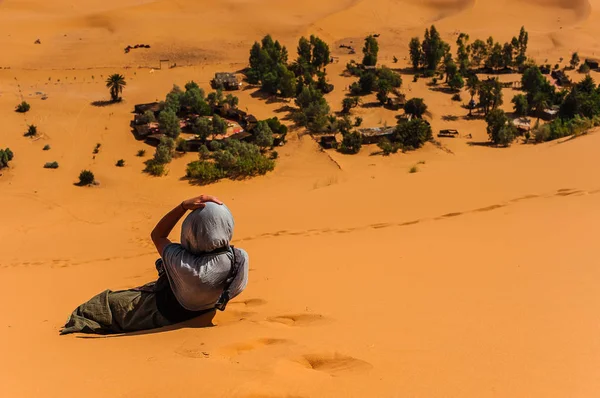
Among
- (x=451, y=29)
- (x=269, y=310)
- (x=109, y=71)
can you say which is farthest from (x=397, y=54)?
(x=269, y=310)

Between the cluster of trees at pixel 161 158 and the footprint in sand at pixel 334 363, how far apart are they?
639 inches

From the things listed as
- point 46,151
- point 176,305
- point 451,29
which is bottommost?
point 46,151

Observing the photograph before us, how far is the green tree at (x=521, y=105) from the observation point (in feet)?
84.8

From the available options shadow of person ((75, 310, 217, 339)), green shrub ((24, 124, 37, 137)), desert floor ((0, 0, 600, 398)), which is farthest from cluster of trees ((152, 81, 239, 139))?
shadow of person ((75, 310, 217, 339))

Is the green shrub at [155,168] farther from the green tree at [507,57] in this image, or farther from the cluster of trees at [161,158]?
the green tree at [507,57]

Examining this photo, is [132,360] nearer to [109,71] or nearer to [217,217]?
[217,217]

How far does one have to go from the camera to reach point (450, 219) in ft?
25.7

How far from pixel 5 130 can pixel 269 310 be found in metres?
21.3

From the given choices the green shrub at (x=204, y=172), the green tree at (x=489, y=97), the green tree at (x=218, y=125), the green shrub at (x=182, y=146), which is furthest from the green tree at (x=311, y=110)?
the green tree at (x=489, y=97)

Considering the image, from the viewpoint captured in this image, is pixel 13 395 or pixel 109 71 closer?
pixel 13 395

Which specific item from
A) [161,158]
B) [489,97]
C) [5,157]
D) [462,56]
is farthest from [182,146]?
[462,56]

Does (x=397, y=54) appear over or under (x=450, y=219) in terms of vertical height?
over

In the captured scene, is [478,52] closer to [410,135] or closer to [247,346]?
[410,135]

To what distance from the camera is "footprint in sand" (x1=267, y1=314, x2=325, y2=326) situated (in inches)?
163
